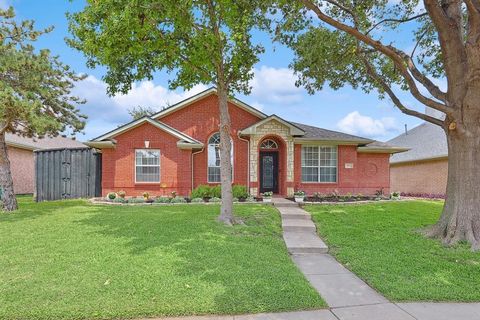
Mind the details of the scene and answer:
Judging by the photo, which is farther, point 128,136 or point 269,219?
point 128,136

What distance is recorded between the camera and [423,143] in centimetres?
2375

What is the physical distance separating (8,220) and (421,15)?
1600 centimetres

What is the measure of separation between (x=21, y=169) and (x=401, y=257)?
2486cm

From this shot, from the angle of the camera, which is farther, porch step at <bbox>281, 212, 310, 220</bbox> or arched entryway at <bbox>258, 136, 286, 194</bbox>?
arched entryway at <bbox>258, 136, 286, 194</bbox>

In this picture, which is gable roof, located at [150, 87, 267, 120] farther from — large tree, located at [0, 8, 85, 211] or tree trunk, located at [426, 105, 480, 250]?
tree trunk, located at [426, 105, 480, 250]

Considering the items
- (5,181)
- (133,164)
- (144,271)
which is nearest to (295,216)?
(144,271)

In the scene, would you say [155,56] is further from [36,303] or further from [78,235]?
[36,303]

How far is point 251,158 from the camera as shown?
16609 mm

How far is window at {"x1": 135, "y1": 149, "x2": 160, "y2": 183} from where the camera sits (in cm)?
1639

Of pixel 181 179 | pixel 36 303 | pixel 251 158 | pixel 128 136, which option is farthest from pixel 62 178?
pixel 36 303

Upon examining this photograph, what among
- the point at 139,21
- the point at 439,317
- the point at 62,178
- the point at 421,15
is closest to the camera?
the point at 439,317

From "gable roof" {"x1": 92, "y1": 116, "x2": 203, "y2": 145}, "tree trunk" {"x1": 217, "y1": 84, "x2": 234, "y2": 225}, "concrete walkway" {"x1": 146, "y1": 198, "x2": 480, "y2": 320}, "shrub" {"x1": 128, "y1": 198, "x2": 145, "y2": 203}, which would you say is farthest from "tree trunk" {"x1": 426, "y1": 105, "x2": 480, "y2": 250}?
"shrub" {"x1": 128, "y1": 198, "x2": 145, "y2": 203}

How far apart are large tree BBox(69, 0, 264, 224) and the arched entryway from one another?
20.3 ft

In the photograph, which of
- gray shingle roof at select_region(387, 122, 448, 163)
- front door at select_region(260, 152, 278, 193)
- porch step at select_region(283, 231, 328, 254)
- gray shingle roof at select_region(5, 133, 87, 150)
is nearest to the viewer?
porch step at select_region(283, 231, 328, 254)
